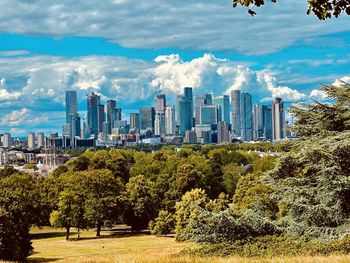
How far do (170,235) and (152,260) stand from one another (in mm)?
43242

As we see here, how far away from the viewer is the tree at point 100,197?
2207 inches

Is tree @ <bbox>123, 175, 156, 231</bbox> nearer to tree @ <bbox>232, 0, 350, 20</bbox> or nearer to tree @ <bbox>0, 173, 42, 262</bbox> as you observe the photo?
tree @ <bbox>0, 173, 42, 262</bbox>

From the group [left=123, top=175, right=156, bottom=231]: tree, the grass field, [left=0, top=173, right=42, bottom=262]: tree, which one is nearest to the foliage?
the grass field

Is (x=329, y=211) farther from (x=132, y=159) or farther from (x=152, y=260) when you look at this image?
(x=132, y=159)

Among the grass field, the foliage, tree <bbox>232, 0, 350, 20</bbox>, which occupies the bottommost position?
the grass field

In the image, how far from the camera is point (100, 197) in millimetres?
58188

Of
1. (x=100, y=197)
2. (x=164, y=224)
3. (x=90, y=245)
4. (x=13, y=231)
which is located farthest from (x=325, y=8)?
(x=100, y=197)

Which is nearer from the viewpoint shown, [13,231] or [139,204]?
[13,231]

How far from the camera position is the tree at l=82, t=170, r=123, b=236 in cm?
5606

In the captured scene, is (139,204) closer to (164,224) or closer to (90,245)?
(164,224)

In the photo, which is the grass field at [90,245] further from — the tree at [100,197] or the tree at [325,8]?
the tree at [325,8]

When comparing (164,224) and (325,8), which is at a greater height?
(325,8)

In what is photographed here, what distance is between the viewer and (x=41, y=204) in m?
59.9

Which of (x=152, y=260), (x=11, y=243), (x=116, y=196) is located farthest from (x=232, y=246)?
(x=116, y=196)
